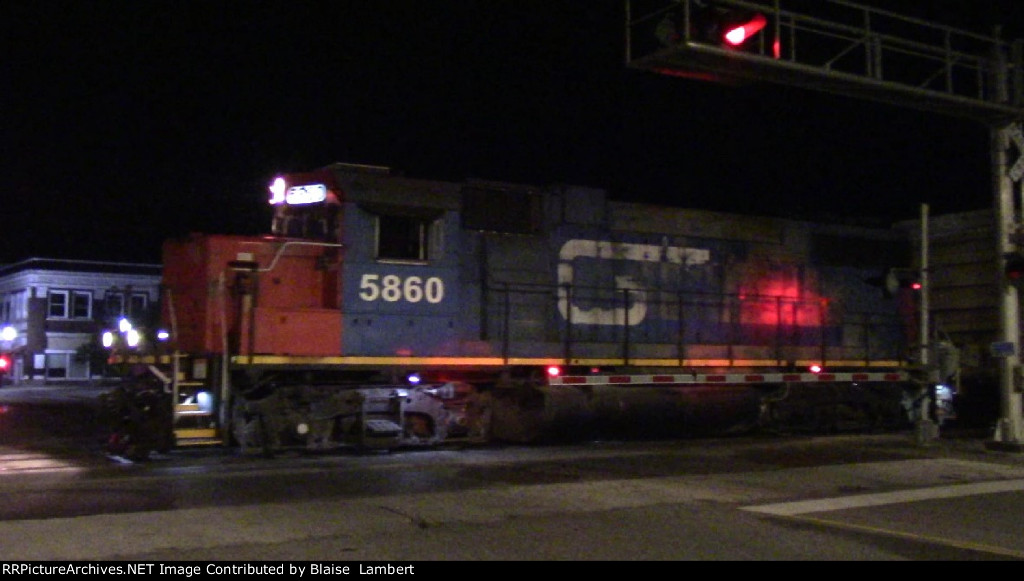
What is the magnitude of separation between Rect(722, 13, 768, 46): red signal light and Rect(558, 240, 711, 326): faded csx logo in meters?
6.32

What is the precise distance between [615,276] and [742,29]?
6856mm

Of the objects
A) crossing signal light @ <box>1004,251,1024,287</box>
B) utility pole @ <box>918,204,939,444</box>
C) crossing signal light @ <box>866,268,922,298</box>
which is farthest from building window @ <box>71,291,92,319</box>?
crossing signal light @ <box>1004,251,1024,287</box>

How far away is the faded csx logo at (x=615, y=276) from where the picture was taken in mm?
15750

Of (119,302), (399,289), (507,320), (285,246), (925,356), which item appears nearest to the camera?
(285,246)

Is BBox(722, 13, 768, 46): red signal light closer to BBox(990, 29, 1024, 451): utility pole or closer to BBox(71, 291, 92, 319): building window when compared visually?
BBox(990, 29, 1024, 451): utility pole

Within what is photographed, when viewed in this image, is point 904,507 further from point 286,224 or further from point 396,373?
point 286,224

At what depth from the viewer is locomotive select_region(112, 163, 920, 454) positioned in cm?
1362

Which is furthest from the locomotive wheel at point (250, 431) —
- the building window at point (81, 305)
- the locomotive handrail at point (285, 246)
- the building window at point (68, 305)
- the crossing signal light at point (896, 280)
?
A: the building window at point (81, 305)

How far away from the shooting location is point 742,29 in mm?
9828

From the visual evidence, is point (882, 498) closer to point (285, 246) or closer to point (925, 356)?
point (925, 356)

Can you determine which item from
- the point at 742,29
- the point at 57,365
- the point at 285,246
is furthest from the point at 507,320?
the point at 57,365

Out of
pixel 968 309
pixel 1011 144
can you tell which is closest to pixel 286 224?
pixel 1011 144

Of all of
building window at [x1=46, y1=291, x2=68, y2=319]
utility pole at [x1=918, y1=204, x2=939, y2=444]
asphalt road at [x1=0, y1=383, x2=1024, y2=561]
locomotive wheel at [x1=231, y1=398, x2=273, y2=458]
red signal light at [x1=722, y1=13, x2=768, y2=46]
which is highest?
red signal light at [x1=722, y1=13, x2=768, y2=46]

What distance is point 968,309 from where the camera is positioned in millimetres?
18500
